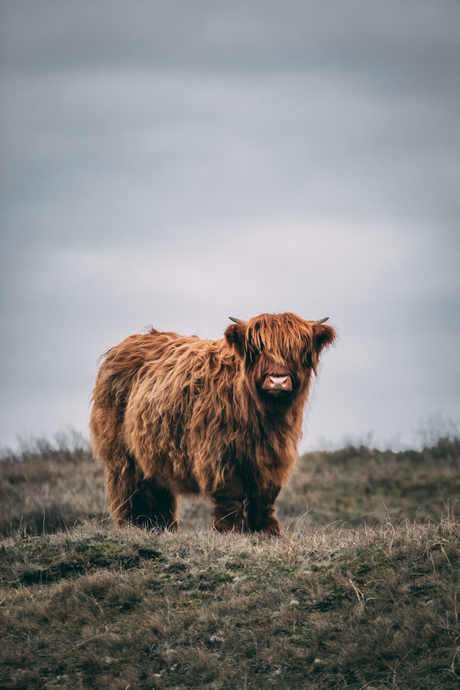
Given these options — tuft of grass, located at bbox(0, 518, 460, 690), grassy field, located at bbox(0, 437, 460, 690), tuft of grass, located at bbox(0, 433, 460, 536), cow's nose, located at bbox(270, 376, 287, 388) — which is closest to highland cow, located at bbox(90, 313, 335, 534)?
cow's nose, located at bbox(270, 376, 287, 388)

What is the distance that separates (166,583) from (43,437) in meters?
14.1

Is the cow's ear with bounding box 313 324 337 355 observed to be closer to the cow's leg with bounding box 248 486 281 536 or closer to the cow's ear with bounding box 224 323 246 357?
the cow's ear with bounding box 224 323 246 357

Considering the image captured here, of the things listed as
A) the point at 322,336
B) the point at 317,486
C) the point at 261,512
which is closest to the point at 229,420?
the point at 261,512

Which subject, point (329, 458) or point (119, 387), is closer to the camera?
point (119, 387)

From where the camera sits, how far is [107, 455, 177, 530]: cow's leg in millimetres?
7234

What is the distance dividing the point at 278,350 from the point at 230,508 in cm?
148

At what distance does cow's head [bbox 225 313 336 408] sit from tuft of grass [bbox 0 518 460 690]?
131cm

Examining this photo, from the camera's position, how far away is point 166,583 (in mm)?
4363

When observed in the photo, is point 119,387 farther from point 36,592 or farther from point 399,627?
point 399,627

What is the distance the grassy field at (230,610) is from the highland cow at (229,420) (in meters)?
0.60

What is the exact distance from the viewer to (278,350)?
18.6 feet

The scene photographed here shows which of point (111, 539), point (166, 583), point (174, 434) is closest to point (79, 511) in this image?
point (174, 434)

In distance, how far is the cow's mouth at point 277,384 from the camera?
17.9 ft

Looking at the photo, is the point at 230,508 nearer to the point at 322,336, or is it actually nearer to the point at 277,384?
the point at 277,384
